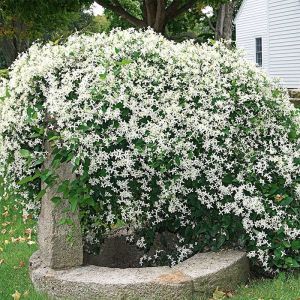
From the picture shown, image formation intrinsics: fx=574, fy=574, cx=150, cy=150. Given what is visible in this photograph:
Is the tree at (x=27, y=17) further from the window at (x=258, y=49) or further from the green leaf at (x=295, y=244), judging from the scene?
the green leaf at (x=295, y=244)

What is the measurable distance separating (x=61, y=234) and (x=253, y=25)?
2304 centimetres

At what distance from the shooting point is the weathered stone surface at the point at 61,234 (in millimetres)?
4254

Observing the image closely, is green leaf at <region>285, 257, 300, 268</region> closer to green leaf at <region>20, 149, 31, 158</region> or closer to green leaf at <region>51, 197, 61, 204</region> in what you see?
green leaf at <region>51, 197, 61, 204</region>

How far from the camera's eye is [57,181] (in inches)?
166

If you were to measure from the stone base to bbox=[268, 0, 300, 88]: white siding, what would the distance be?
17377mm

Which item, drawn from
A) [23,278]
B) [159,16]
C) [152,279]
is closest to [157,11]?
[159,16]

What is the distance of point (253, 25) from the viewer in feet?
84.7

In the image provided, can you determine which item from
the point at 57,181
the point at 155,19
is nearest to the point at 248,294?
the point at 57,181

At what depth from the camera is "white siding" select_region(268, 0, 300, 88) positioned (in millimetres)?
20652

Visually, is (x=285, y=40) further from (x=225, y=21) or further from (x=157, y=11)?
(x=157, y=11)

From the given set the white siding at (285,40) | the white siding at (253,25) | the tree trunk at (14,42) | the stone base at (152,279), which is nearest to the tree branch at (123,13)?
the tree trunk at (14,42)

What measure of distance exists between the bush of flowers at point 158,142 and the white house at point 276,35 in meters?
16.9

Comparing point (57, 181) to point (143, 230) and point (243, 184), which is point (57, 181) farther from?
point (243, 184)

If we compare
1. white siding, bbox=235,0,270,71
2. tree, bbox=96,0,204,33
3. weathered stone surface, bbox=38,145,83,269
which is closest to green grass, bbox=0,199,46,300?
weathered stone surface, bbox=38,145,83,269
